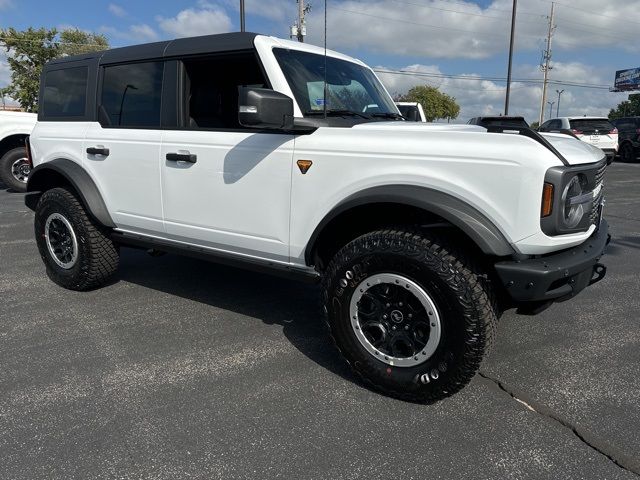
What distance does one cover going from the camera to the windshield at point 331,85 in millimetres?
3139

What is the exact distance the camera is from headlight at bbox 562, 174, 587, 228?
2375mm

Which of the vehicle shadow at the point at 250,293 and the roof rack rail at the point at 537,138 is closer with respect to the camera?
the roof rack rail at the point at 537,138

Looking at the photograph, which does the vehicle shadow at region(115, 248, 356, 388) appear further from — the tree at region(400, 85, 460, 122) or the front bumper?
the tree at region(400, 85, 460, 122)

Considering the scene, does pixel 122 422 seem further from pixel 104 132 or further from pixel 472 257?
pixel 104 132

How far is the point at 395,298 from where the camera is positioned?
266 cm

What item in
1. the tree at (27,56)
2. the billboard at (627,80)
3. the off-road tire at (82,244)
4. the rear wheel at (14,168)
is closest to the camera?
the off-road tire at (82,244)

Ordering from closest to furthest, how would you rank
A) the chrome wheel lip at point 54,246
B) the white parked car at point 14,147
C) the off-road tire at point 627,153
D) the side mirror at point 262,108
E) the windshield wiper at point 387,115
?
the side mirror at point 262,108 < the windshield wiper at point 387,115 < the chrome wheel lip at point 54,246 < the white parked car at point 14,147 < the off-road tire at point 627,153

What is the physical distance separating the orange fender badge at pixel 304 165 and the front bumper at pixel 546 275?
1140mm

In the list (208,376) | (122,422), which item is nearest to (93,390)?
(122,422)

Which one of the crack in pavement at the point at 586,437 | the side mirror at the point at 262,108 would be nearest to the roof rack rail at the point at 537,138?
the side mirror at the point at 262,108

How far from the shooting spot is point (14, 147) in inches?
414

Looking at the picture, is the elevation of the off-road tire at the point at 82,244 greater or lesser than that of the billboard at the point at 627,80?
lesser

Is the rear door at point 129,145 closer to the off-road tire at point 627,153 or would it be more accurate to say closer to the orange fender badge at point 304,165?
the orange fender badge at point 304,165

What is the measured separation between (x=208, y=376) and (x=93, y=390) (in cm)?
62
